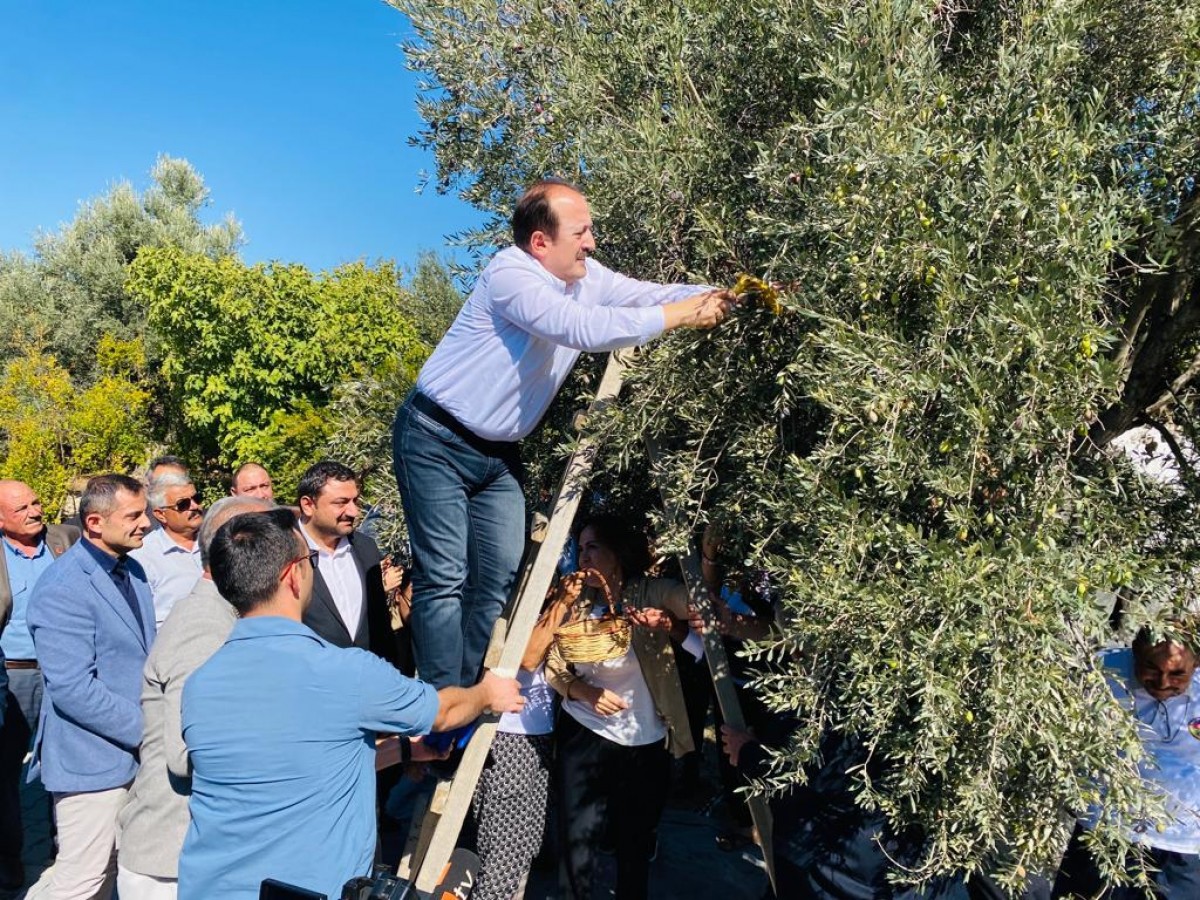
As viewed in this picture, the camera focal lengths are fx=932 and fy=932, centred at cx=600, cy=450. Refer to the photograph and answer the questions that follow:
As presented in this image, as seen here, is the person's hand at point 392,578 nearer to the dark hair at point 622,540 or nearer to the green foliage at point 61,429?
the dark hair at point 622,540

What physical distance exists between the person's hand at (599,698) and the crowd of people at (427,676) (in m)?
0.02

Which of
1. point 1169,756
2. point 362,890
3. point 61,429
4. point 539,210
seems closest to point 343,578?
point 362,890

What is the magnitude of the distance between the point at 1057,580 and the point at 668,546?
1.27 metres

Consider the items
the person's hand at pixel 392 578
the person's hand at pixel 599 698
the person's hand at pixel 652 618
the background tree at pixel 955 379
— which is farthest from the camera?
the person's hand at pixel 392 578

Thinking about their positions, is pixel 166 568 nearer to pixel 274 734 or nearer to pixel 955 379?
pixel 274 734

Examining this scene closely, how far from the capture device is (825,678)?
281 centimetres

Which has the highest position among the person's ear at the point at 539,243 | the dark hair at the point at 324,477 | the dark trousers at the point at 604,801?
the person's ear at the point at 539,243

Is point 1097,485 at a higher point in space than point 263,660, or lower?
higher

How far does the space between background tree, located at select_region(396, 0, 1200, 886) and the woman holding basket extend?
150 centimetres

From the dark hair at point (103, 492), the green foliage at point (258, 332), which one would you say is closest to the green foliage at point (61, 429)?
the green foliage at point (258, 332)

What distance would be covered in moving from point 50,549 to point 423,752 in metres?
5.32

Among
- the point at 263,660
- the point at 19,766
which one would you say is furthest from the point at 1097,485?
the point at 19,766

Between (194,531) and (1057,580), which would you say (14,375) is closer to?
(194,531)

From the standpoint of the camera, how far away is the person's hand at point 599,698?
16.2 feet
